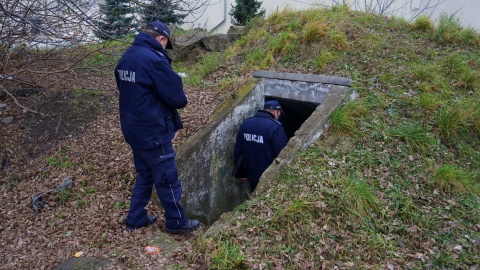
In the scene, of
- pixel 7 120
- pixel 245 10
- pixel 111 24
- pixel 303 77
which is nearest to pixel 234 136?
pixel 303 77

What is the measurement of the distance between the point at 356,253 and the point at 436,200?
1320mm

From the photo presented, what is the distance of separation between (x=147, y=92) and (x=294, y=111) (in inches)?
156

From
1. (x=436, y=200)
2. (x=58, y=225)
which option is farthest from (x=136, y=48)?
(x=436, y=200)

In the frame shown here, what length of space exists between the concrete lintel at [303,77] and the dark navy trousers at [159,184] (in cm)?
293

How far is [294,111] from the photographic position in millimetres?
7582

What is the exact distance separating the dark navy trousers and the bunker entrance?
980mm

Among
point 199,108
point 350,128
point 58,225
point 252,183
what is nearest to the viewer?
point 58,225

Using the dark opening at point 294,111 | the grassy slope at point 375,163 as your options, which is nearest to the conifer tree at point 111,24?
the grassy slope at point 375,163

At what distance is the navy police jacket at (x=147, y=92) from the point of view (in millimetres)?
4020

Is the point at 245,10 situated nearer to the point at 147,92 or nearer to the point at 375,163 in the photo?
the point at 375,163

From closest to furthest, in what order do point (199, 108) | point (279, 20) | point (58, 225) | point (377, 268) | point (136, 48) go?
point (377, 268)
point (136, 48)
point (58, 225)
point (199, 108)
point (279, 20)

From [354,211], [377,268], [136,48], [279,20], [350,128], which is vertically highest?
[279,20]

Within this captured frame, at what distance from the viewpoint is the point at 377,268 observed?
12.4 ft

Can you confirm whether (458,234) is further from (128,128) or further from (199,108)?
(199,108)
